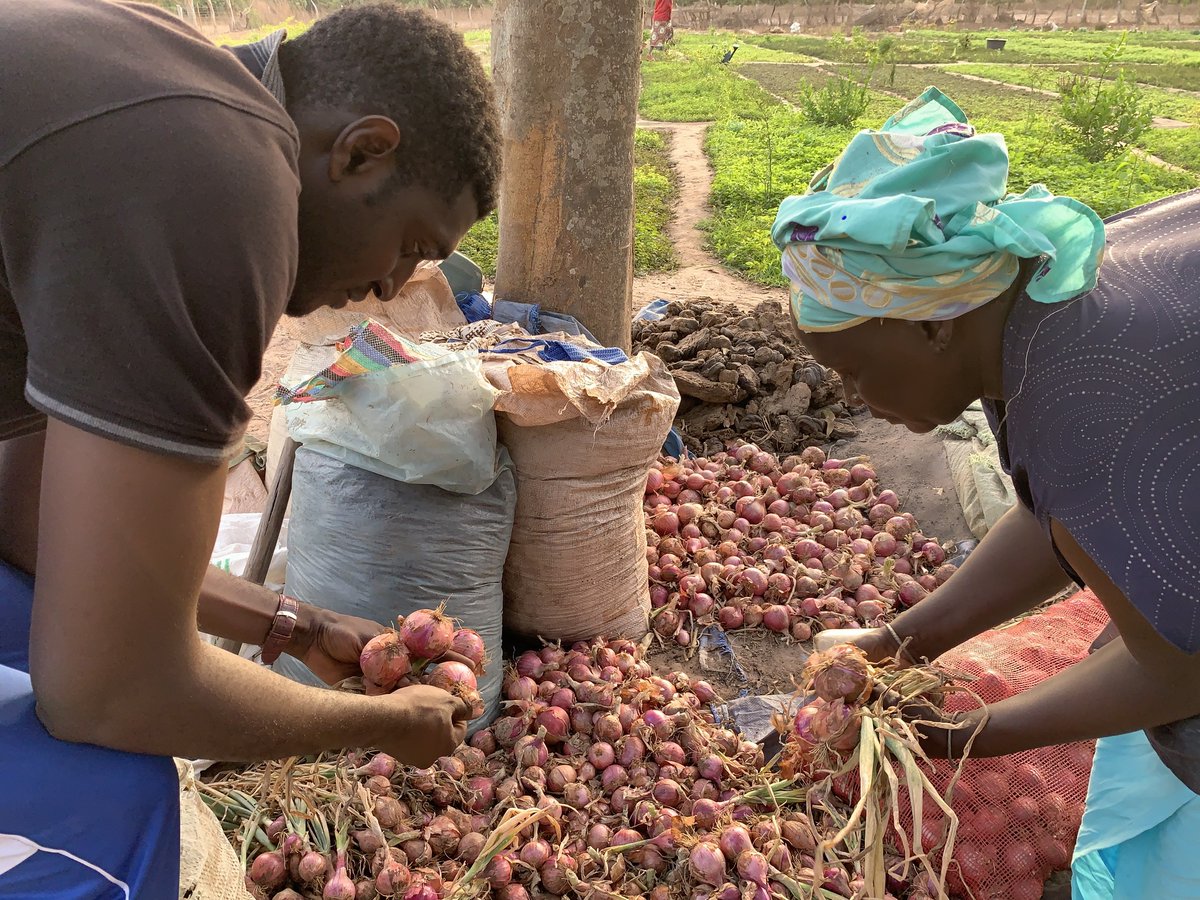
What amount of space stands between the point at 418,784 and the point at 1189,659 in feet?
5.59

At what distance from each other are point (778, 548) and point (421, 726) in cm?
208

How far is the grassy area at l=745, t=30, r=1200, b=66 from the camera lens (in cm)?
2227

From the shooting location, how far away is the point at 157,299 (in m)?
0.86

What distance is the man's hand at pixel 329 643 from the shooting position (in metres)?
1.79

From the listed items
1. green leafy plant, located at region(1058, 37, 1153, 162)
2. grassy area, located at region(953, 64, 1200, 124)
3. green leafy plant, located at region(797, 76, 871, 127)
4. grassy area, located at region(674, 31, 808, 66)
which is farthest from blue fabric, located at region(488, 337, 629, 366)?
grassy area, located at region(674, 31, 808, 66)

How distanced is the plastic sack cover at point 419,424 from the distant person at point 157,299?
102 centimetres

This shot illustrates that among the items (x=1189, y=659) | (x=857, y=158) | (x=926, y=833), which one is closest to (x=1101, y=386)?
(x=1189, y=659)

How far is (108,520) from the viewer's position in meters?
0.89

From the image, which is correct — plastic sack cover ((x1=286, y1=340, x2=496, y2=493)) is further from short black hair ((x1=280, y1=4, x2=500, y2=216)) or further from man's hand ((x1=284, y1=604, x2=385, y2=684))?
short black hair ((x1=280, y1=4, x2=500, y2=216))

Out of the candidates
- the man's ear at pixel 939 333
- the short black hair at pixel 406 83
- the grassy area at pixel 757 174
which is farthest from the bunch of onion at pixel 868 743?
the grassy area at pixel 757 174

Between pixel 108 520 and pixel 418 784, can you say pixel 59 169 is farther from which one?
pixel 418 784

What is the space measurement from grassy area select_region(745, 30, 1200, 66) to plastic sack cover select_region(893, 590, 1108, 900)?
2018cm

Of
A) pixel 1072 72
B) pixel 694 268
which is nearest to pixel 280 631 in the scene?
pixel 694 268

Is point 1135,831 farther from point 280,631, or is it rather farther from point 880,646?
point 280,631
